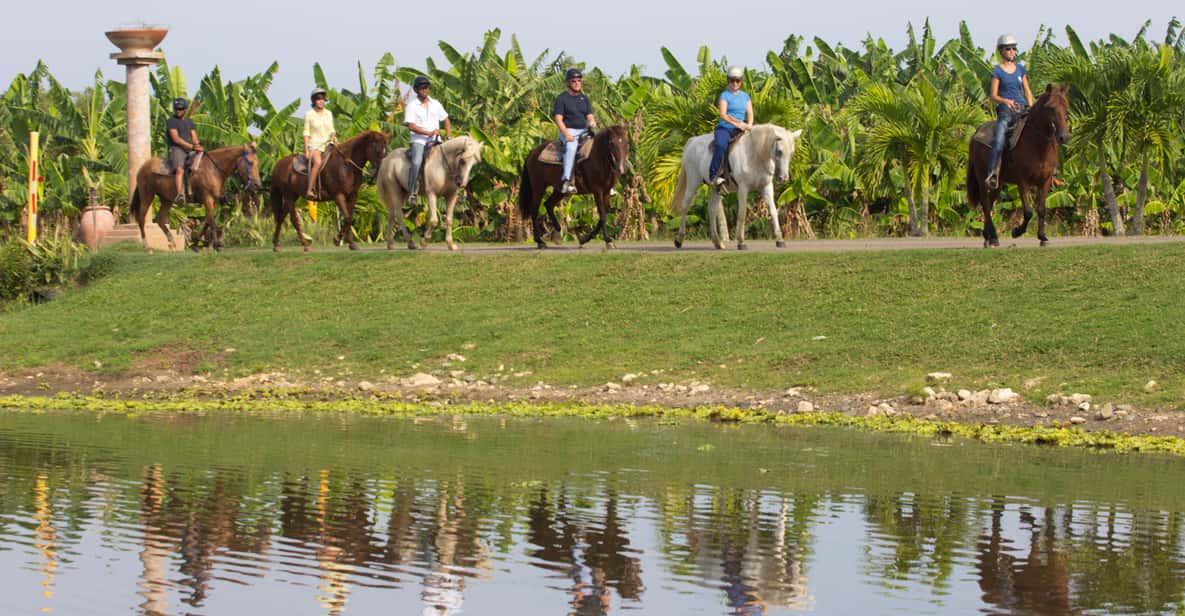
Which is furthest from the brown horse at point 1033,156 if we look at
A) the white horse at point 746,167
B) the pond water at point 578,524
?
the pond water at point 578,524

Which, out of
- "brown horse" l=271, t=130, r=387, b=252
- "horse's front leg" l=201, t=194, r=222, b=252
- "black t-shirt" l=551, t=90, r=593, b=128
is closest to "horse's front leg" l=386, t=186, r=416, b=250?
"brown horse" l=271, t=130, r=387, b=252

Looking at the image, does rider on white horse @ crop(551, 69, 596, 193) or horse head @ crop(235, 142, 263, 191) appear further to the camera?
horse head @ crop(235, 142, 263, 191)

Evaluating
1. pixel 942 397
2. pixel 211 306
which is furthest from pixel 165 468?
pixel 211 306

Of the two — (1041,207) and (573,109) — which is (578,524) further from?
(573,109)

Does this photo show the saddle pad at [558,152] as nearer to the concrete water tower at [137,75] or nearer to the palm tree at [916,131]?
the palm tree at [916,131]

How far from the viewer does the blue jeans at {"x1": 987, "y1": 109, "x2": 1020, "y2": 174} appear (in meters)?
21.8

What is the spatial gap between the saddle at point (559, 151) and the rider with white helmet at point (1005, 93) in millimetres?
5824

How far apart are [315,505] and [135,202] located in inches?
757

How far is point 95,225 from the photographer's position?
101 feet

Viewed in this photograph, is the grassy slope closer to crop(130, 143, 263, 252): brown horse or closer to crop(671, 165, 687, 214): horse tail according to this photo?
crop(671, 165, 687, 214): horse tail

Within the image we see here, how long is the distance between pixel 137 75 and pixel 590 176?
10388 mm

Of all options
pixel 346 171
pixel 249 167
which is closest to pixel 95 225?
pixel 249 167

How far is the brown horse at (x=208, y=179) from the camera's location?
91.0ft

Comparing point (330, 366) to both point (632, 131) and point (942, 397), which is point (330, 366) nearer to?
point (942, 397)
